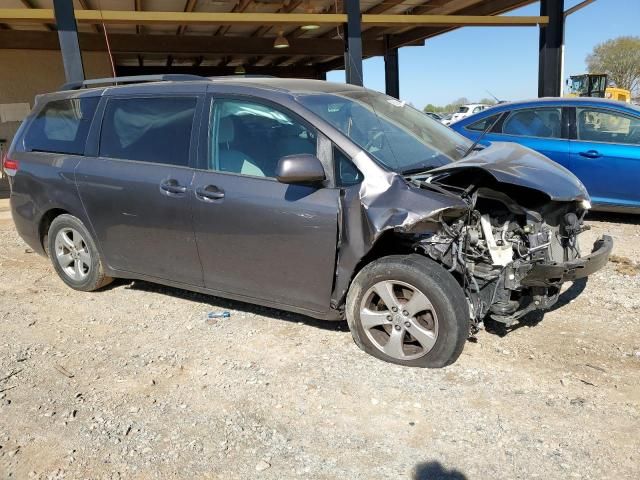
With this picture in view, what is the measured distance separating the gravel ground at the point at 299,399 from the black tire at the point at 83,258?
0.36 metres

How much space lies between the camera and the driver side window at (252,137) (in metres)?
3.72

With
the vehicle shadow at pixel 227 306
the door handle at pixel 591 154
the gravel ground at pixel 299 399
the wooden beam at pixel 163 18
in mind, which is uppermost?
the wooden beam at pixel 163 18

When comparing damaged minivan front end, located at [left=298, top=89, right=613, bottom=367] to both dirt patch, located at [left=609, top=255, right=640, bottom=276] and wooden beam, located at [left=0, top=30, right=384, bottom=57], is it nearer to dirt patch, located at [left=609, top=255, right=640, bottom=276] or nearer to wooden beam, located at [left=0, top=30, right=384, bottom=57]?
dirt patch, located at [left=609, top=255, right=640, bottom=276]

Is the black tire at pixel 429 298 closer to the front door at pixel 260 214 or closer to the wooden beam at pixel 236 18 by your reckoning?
the front door at pixel 260 214

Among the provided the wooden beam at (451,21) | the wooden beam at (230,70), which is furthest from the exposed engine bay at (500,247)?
the wooden beam at (230,70)

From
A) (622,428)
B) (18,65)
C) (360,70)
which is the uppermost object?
(18,65)

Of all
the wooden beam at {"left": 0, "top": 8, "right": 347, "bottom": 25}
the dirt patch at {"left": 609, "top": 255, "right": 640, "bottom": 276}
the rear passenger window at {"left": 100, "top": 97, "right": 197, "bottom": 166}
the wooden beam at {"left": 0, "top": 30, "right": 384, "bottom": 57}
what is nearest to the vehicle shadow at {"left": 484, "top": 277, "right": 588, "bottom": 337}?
the dirt patch at {"left": 609, "top": 255, "right": 640, "bottom": 276}

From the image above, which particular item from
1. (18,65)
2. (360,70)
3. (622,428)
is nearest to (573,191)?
(622,428)

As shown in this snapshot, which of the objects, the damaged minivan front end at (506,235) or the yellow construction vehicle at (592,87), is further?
the yellow construction vehicle at (592,87)

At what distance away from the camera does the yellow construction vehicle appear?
19.6 metres

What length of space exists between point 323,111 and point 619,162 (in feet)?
13.6

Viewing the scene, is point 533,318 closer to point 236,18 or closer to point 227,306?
point 227,306

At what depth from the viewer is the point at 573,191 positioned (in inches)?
142

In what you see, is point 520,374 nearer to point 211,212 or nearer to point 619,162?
point 211,212
